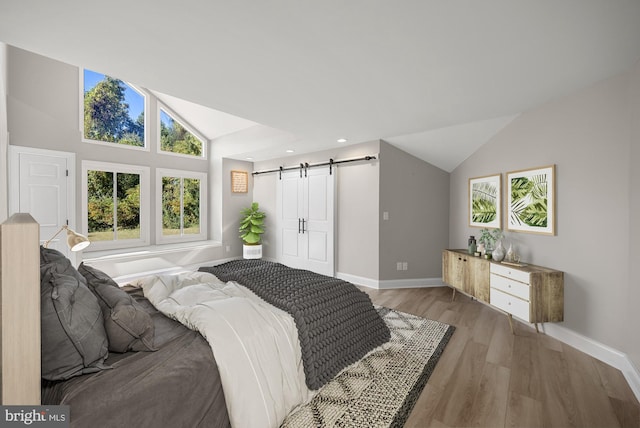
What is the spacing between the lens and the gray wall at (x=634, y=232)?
198cm

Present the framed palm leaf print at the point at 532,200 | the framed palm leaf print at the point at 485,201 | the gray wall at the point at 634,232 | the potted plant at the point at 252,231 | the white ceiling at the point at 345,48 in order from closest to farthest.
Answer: the white ceiling at the point at 345,48 → the gray wall at the point at 634,232 → the framed palm leaf print at the point at 532,200 → the framed palm leaf print at the point at 485,201 → the potted plant at the point at 252,231

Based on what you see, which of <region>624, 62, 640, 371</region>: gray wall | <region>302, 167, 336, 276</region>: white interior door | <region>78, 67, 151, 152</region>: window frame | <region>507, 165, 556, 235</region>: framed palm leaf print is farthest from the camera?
<region>302, 167, 336, 276</region>: white interior door

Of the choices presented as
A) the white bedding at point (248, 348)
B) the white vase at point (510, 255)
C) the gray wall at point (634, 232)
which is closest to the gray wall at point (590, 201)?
the gray wall at point (634, 232)

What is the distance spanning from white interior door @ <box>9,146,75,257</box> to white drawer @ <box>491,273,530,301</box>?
5450 mm

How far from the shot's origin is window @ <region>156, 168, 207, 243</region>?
5.16m

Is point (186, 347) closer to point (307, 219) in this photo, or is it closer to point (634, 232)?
point (634, 232)

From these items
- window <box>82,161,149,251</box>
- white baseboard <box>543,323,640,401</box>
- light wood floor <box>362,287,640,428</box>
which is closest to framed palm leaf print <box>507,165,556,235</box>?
white baseboard <box>543,323,640,401</box>

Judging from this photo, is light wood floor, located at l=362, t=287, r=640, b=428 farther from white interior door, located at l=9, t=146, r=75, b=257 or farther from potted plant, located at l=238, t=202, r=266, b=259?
white interior door, located at l=9, t=146, r=75, b=257

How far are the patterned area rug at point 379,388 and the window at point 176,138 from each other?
16.5ft

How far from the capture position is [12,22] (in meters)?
1.60

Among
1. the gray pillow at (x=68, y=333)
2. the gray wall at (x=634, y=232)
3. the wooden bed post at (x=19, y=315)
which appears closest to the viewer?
the wooden bed post at (x=19, y=315)

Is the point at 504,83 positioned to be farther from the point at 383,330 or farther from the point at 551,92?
the point at 383,330

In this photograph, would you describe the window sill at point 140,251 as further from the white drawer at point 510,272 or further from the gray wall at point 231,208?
the white drawer at point 510,272

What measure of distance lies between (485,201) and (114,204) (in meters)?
5.71
